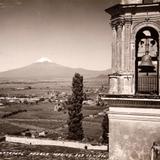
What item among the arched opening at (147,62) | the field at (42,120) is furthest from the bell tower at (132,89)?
the field at (42,120)

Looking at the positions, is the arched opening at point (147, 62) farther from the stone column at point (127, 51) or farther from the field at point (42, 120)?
the field at point (42, 120)

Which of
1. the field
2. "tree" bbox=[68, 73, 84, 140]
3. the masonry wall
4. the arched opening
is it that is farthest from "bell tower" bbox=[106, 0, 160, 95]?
"tree" bbox=[68, 73, 84, 140]

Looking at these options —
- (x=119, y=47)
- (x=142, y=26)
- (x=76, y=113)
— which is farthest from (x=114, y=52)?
(x=76, y=113)

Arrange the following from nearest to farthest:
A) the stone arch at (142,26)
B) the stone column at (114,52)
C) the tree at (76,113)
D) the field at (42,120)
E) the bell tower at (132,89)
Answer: the bell tower at (132,89) → the stone arch at (142,26) → the stone column at (114,52) → the field at (42,120) → the tree at (76,113)

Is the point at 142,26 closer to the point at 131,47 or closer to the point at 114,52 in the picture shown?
the point at 131,47

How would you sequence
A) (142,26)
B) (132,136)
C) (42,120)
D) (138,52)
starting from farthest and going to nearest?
(42,120) < (138,52) < (142,26) < (132,136)

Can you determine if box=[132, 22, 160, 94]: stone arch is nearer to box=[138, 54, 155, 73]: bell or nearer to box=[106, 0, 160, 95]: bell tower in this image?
box=[106, 0, 160, 95]: bell tower

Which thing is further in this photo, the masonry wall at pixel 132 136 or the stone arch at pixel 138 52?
the stone arch at pixel 138 52

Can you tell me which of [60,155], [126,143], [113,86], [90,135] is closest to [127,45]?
[113,86]

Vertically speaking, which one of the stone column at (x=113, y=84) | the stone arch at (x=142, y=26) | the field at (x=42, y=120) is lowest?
Result: the field at (x=42, y=120)
